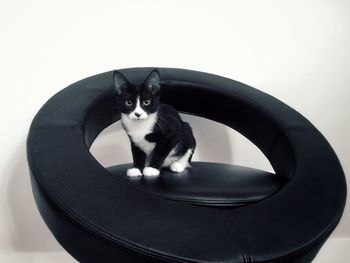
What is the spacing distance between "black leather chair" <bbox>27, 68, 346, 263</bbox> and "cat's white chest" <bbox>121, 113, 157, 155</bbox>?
102 millimetres

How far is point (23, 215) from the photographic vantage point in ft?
4.64

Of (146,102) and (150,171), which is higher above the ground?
(146,102)

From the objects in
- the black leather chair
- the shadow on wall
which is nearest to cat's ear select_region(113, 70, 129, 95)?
the black leather chair

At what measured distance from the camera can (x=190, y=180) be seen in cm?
102

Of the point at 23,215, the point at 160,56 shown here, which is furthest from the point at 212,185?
the point at 23,215

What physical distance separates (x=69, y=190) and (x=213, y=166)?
59 centimetres

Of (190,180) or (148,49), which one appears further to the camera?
(148,49)

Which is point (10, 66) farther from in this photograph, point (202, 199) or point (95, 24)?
point (202, 199)

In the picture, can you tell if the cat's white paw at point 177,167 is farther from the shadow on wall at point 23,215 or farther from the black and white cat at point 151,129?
the shadow on wall at point 23,215

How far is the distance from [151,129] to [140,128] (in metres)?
0.03

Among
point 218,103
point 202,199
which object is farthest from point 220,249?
Result: point 218,103

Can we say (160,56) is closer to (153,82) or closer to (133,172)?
(153,82)

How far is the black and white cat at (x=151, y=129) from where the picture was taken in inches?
38.1

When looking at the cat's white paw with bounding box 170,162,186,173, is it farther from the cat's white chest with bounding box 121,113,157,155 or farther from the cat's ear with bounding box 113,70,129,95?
the cat's ear with bounding box 113,70,129,95
